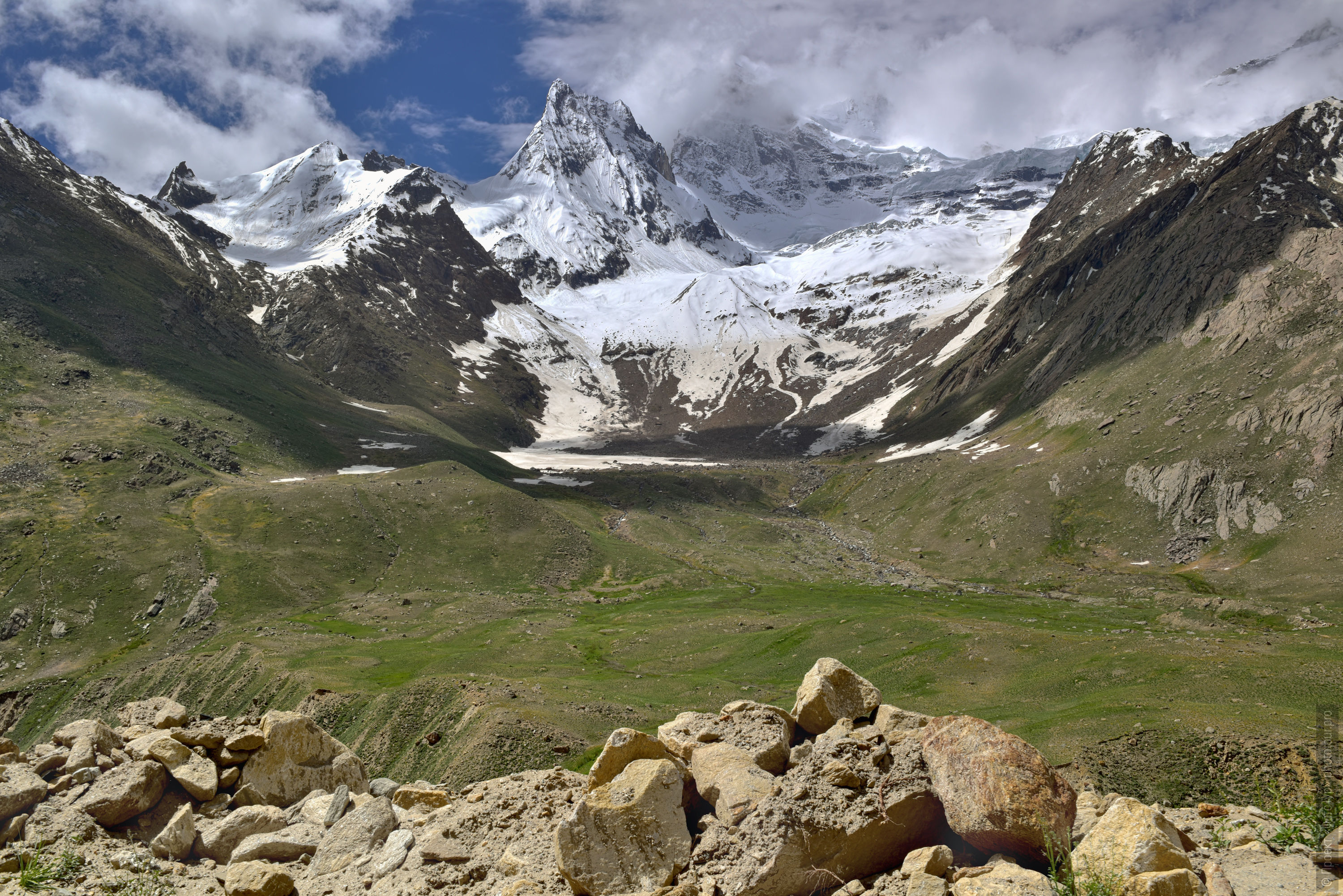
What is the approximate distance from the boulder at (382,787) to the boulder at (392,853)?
421 centimetres

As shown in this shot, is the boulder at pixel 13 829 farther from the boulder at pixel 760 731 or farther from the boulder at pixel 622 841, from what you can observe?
the boulder at pixel 760 731

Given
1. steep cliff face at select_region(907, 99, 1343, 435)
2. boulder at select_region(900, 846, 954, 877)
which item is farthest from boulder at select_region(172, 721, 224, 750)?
steep cliff face at select_region(907, 99, 1343, 435)

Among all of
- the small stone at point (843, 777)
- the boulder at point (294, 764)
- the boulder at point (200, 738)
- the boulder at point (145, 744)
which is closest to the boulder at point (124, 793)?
the boulder at point (145, 744)

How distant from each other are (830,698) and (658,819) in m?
4.85

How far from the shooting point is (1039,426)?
434ft

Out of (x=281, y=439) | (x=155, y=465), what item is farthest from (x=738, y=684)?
(x=281, y=439)

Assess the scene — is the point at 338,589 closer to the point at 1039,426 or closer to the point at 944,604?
the point at 944,604

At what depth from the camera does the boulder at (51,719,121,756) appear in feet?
62.7

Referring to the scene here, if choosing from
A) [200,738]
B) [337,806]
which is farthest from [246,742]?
[337,806]

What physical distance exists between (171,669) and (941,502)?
4310 inches

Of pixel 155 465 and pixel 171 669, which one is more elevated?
pixel 155 465

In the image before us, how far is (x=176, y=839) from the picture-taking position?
664 inches

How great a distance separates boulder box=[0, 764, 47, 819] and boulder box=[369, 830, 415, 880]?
875 cm

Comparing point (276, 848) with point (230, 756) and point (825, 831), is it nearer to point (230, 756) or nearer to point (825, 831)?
point (230, 756)
